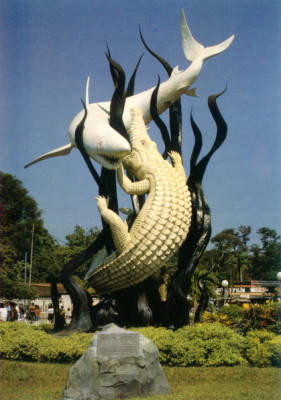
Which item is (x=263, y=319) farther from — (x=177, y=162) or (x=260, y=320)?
(x=177, y=162)

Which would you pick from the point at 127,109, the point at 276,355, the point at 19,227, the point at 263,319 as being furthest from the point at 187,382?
the point at 19,227

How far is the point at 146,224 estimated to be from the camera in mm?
9195

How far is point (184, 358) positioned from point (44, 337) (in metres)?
2.63

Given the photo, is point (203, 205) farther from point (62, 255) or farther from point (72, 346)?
point (62, 255)

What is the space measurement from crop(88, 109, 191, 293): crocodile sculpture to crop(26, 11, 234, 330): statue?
0.8 inches

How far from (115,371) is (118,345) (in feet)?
0.98

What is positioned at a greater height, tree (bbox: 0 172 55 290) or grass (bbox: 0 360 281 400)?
tree (bbox: 0 172 55 290)

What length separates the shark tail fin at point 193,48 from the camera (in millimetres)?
10586

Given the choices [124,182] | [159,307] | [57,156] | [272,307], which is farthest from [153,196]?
[272,307]

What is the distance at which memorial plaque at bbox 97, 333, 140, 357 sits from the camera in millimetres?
5746

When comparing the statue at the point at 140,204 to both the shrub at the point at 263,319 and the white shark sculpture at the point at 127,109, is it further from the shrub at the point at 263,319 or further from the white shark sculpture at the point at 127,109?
the shrub at the point at 263,319

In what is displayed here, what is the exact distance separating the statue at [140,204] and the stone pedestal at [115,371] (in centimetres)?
341

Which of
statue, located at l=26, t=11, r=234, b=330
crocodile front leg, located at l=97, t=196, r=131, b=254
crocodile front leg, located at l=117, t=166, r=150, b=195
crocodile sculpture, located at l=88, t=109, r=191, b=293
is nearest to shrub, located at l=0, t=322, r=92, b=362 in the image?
statue, located at l=26, t=11, r=234, b=330

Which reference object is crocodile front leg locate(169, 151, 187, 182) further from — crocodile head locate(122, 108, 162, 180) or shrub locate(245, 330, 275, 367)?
shrub locate(245, 330, 275, 367)
